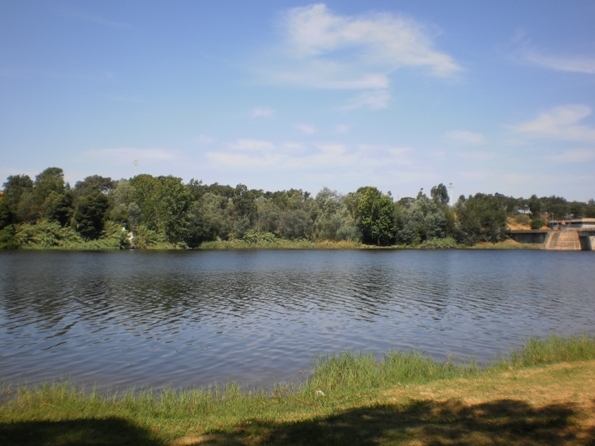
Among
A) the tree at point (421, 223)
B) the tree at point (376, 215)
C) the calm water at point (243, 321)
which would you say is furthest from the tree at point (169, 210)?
the tree at point (421, 223)

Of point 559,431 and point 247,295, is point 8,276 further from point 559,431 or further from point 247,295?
point 559,431

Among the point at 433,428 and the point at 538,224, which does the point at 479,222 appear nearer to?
the point at 538,224

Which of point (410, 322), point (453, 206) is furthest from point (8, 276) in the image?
point (453, 206)

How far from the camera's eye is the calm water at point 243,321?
1672 centimetres

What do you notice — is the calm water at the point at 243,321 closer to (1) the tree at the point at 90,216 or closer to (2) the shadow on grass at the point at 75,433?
(2) the shadow on grass at the point at 75,433

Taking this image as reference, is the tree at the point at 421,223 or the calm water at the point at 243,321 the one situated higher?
the tree at the point at 421,223

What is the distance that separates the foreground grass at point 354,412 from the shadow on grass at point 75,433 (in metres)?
0.02

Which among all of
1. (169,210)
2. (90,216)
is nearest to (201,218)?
(169,210)

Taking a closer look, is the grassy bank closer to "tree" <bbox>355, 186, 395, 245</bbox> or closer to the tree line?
the tree line

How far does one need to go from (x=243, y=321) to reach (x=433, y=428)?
17618 mm

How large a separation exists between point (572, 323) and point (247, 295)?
67.6 ft

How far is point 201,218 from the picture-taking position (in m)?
102

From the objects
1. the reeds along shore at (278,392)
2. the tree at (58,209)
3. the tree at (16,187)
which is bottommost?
the reeds along shore at (278,392)

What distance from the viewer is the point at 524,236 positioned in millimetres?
127250
